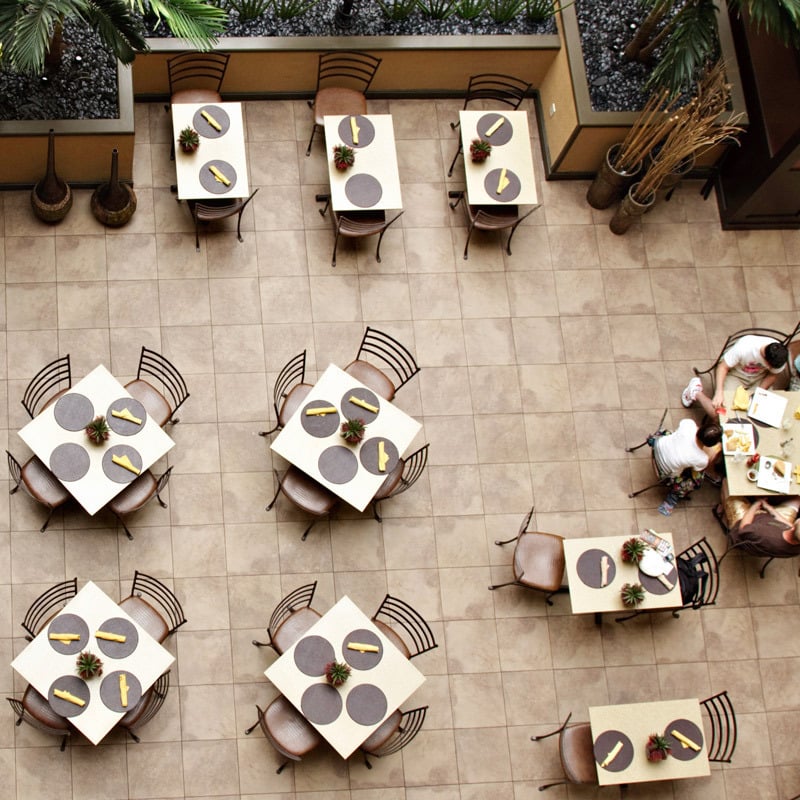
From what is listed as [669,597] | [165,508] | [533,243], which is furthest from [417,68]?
[669,597]

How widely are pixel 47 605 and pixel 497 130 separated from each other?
579 centimetres

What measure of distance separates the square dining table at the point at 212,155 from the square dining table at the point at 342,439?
197 cm

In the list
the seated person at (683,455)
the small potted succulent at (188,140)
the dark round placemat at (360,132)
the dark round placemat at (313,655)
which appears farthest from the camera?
the dark round placemat at (360,132)

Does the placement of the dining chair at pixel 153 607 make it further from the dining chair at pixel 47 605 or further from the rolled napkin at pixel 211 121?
the rolled napkin at pixel 211 121

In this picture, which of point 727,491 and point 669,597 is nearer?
point 669,597

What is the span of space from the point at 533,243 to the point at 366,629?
419 cm

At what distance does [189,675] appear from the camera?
29.5 feet

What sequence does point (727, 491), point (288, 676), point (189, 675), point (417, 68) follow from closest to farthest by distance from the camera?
point (288, 676) < point (189, 675) < point (727, 491) < point (417, 68)

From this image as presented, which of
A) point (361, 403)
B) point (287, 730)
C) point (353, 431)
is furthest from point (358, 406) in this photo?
point (287, 730)

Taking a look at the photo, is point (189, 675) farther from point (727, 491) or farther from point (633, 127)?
point (633, 127)

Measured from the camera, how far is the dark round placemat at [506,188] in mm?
10023

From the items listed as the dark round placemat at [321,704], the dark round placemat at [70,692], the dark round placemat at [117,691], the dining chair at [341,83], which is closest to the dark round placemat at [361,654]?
the dark round placemat at [321,704]

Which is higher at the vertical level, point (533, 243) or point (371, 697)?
point (533, 243)

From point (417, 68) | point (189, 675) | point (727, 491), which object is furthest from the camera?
point (417, 68)
